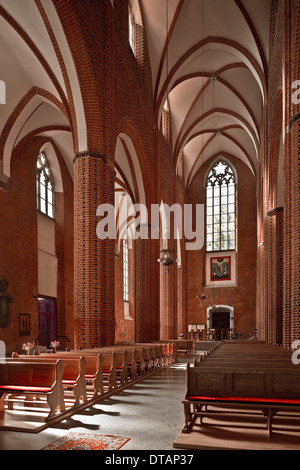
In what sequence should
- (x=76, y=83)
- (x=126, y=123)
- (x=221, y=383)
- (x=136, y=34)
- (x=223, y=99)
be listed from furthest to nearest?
(x=223, y=99), (x=136, y=34), (x=126, y=123), (x=76, y=83), (x=221, y=383)

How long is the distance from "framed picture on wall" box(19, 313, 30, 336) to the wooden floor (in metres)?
13.0

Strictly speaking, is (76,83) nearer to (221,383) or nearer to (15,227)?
(15,227)

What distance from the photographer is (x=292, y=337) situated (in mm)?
10156

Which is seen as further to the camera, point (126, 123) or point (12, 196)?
point (12, 196)

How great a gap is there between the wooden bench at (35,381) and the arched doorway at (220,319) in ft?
78.0

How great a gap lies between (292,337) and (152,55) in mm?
13076

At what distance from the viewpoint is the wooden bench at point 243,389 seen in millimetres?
4883

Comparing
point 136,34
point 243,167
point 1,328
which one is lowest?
point 1,328

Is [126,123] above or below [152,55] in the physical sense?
below

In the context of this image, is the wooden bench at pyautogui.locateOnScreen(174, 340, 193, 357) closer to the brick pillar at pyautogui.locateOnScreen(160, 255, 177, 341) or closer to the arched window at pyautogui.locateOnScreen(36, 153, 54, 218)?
the brick pillar at pyautogui.locateOnScreen(160, 255, 177, 341)

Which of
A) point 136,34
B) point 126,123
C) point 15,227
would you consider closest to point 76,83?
point 126,123

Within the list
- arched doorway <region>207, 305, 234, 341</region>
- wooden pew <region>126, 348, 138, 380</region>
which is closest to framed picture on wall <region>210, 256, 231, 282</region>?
arched doorway <region>207, 305, 234, 341</region>

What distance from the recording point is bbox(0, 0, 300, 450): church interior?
6.18 meters
